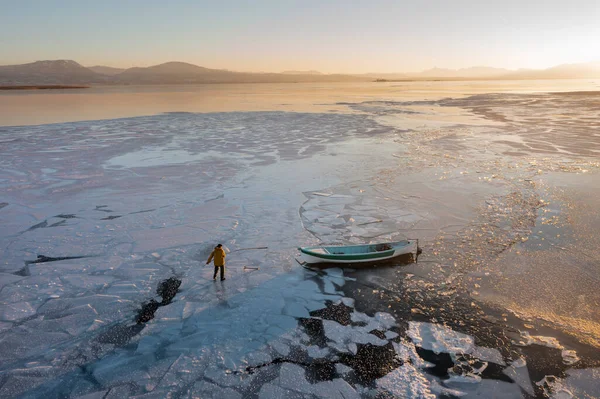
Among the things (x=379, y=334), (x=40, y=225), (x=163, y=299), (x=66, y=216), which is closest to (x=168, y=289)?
(x=163, y=299)

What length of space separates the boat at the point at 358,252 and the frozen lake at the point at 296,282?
325 mm

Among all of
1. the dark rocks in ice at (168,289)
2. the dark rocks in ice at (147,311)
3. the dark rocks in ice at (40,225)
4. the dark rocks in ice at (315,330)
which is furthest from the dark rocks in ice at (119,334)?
the dark rocks in ice at (40,225)

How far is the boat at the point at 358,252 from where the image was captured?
27.4ft

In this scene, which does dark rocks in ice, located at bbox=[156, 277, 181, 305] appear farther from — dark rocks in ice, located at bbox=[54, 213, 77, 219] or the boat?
dark rocks in ice, located at bbox=[54, 213, 77, 219]

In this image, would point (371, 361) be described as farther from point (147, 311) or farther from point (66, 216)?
point (66, 216)

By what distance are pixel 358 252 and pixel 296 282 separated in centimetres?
174

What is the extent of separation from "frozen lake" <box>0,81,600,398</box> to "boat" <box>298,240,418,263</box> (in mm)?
325

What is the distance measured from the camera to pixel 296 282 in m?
7.97

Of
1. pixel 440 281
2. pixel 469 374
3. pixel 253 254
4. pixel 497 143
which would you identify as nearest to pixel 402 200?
pixel 440 281

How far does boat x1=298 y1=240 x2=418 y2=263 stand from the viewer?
328 inches

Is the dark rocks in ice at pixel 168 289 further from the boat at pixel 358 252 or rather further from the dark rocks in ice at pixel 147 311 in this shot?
the boat at pixel 358 252

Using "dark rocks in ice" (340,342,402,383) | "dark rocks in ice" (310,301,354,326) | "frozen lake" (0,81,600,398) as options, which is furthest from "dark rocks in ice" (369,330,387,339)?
"dark rocks in ice" (310,301,354,326)

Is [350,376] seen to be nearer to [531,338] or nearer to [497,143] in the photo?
[531,338]

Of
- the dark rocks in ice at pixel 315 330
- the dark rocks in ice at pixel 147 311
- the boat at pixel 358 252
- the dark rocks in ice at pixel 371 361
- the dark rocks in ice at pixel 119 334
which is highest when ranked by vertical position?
the boat at pixel 358 252
